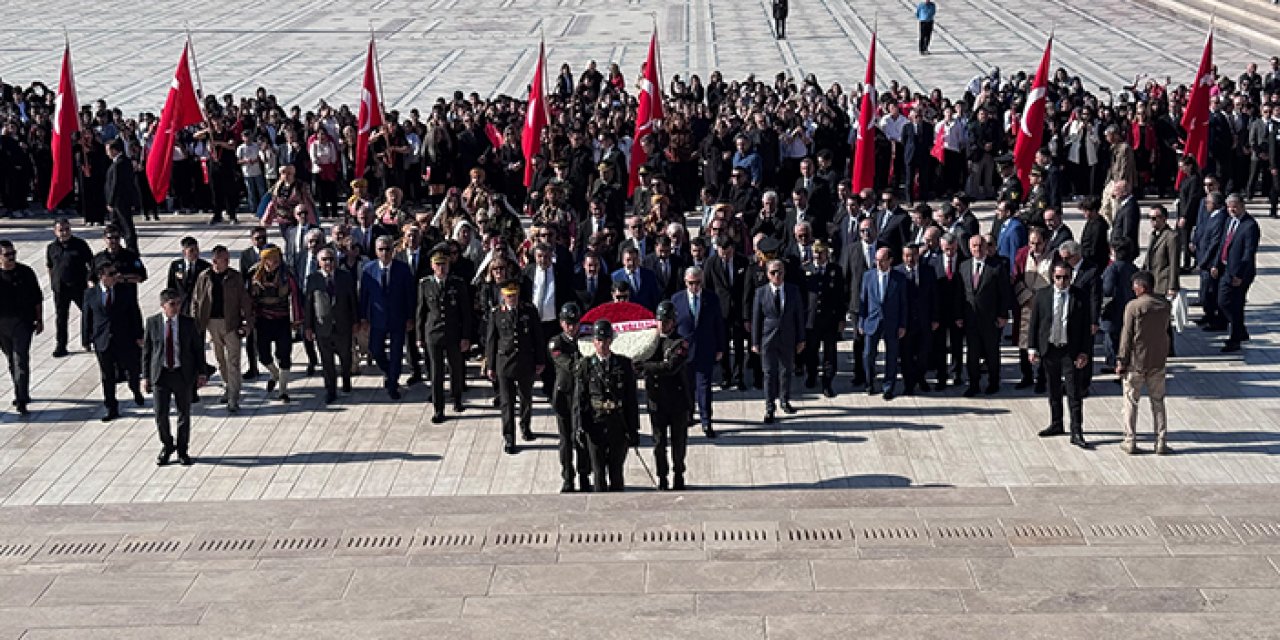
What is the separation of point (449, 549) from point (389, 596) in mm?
1044

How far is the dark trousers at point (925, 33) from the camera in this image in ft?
140

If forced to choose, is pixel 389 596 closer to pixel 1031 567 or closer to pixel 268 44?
pixel 1031 567

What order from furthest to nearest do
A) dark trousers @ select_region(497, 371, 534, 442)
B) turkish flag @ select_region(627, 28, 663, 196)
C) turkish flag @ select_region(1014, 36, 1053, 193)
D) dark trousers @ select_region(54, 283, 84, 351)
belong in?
1. turkish flag @ select_region(627, 28, 663, 196)
2. turkish flag @ select_region(1014, 36, 1053, 193)
3. dark trousers @ select_region(54, 283, 84, 351)
4. dark trousers @ select_region(497, 371, 534, 442)

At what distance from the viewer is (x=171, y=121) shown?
20.5m

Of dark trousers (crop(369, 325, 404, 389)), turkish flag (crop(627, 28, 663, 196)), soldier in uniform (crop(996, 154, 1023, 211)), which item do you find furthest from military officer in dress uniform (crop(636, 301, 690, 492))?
turkish flag (crop(627, 28, 663, 196))

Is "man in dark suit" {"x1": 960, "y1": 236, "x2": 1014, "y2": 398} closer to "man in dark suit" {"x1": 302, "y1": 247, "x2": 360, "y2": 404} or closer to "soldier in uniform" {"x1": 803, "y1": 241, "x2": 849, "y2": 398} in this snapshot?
"soldier in uniform" {"x1": 803, "y1": 241, "x2": 849, "y2": 398}

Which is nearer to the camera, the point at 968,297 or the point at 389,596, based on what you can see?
the point at 389,596

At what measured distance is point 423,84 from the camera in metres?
41.8

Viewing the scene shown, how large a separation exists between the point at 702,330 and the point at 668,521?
3737mm

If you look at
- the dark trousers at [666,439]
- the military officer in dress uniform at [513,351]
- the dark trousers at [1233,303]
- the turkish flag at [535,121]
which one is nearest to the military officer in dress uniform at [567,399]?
the dark trousers at [666,439]

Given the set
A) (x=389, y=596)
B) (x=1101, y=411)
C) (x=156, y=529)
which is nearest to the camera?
(x=389, y=596)

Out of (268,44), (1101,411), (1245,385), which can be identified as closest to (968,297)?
(1101,411)

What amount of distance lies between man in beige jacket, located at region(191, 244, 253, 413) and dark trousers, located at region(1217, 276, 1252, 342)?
9.70 m

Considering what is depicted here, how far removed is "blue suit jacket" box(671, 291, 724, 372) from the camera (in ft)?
47.9
